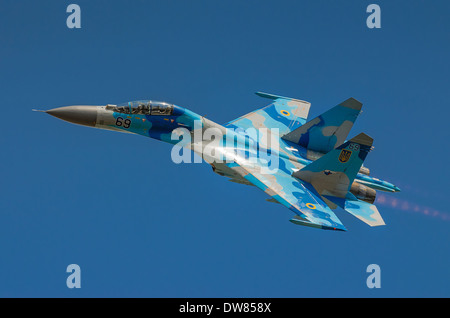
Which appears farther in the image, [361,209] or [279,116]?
[279,116]

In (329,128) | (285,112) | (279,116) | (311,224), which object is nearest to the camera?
(311,224)

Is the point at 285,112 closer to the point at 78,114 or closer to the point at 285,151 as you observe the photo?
the point at 285,151

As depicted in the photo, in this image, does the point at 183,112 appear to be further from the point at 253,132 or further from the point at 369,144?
the point at 369,144

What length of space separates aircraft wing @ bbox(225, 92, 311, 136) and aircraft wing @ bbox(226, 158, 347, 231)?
14.4ft

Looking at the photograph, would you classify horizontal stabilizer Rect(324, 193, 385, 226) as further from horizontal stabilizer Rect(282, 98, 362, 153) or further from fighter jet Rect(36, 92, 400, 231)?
horizontal stabilizer Rect(282, 98, 362, 153)

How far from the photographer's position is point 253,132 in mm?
31734

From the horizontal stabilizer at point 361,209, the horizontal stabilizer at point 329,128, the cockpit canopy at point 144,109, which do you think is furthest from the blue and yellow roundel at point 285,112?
the cockpit canopy at point 144,109

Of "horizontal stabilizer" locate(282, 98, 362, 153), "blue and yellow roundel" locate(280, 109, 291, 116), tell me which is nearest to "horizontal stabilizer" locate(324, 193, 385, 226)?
"horizontal stabilizer" locate(282, 98, 362, 153)

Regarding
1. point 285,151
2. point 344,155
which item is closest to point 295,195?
point 344,155

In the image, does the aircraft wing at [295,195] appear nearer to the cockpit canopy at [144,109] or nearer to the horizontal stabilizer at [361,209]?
the horizontal stabilizer at [361,209]

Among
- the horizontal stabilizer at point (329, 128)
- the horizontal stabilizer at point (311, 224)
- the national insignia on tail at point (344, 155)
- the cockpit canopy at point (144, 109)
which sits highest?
the cockpit canopy at point (144, 109)

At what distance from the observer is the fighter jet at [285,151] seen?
27.8m

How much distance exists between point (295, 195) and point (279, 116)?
719 centimetres

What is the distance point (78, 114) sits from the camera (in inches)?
1140
